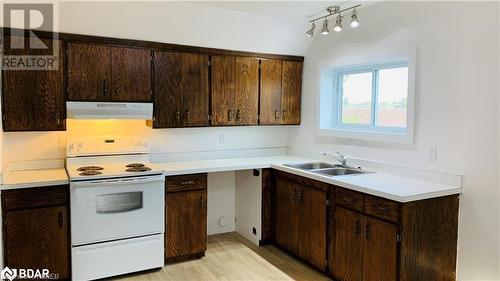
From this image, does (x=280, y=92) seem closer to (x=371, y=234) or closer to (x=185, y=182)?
(x=185, y=182)

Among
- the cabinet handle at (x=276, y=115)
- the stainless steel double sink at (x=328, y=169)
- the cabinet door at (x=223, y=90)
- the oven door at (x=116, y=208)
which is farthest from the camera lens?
the cabinet handle at (x=276, y=115)

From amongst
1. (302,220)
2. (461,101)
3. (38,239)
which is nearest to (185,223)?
(302,220)

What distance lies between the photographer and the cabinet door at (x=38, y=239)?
2.96 metres

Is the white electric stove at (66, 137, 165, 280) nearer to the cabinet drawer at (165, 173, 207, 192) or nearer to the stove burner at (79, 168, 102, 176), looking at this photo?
the stove burner at (79, 168, 102, 176)

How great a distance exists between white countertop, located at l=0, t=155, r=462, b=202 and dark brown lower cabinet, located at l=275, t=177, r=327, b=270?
0.59ft

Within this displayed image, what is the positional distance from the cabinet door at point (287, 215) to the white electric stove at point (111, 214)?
1.22 metres

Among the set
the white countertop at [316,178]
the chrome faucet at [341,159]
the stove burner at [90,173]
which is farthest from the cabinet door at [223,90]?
the stove burner at [90,173]

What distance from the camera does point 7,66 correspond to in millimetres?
3188

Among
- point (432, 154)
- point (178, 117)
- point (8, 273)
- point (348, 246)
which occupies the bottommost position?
point (8, 273)

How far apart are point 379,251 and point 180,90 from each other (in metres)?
2.36

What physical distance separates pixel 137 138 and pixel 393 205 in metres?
2.50

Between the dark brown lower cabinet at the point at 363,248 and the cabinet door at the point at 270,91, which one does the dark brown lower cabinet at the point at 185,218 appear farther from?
the dark brown lower cabinet at the point at 363,248

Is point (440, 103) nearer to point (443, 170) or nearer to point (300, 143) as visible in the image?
point (443, 170)

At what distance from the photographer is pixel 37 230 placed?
3.04m
